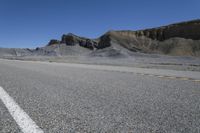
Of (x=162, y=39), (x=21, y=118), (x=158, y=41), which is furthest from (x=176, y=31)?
(x=21, y=118)

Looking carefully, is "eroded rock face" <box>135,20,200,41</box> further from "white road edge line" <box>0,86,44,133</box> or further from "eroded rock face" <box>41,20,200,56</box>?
"white road edge line" <box>0,86,44,133</box>

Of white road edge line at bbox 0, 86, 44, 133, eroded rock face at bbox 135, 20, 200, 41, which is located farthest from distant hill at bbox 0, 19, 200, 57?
white road edge line at bbox 0, 86, 44, 133

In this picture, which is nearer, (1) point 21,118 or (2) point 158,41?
(1) point 21,118

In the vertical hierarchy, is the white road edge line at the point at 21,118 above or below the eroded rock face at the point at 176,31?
below

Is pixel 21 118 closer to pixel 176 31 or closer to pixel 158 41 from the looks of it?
pixel 158 41

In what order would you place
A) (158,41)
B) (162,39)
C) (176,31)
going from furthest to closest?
(162,39)
(158,41)
(176,31)

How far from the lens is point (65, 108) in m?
4.01

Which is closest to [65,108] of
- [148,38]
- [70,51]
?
[148,38]

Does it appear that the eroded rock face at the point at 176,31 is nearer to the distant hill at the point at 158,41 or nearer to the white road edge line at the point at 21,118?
the distant hill at the point at 158,41

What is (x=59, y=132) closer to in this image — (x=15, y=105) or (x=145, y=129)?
(x=145, y=129)

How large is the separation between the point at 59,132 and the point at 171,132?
116 cm

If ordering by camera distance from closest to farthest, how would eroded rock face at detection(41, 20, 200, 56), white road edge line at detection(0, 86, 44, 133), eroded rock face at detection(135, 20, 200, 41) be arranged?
white road edge line at detection(0, 86, 44, 133) < eroded rock face at detection(41, 20, 200, 56) < eroded rock face at detection(135, 20, 200, 41)

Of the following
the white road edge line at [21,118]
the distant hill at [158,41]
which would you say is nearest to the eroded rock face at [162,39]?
the distant hill at [158,41]

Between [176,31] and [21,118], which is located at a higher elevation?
[176,31]
